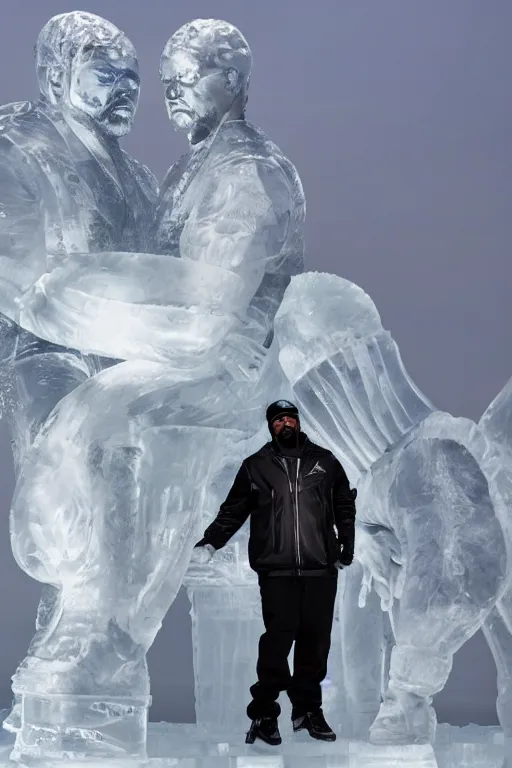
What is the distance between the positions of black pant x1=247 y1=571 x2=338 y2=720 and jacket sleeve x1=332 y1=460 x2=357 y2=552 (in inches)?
3.4

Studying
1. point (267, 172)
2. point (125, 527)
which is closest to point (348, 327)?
point (267, 172)

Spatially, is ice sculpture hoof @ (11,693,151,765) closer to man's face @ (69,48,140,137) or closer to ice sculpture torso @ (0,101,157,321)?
ice sculpture torso @ (0,101,157,321)

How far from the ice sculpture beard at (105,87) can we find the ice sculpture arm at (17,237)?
1.09 ft

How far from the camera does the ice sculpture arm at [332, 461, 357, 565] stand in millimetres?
3793

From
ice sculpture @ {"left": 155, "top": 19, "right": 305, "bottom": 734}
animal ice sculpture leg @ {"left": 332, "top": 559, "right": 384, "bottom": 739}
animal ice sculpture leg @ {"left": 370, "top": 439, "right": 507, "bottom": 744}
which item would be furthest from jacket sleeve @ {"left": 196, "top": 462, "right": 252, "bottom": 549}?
animal ice sculpture leg @ {"left": 332, "top": 559, "right": 384, "bottom": 739}

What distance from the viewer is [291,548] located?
3.76 meters

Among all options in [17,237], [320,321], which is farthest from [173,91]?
[320,321]

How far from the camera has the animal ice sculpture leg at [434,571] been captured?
4.00 metres

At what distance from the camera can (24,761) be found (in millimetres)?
3932

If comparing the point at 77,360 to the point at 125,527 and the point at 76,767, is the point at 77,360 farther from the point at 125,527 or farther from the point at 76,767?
the point at 76,767

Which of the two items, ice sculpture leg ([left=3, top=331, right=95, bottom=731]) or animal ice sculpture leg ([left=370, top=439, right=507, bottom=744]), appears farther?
ice sculpture leg ([left=3, top=331, right=95, bottom=731])

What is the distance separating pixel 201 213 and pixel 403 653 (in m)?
1.20

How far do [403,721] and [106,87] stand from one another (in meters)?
1.83

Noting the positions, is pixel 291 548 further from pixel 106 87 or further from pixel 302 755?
pixel 106 87
